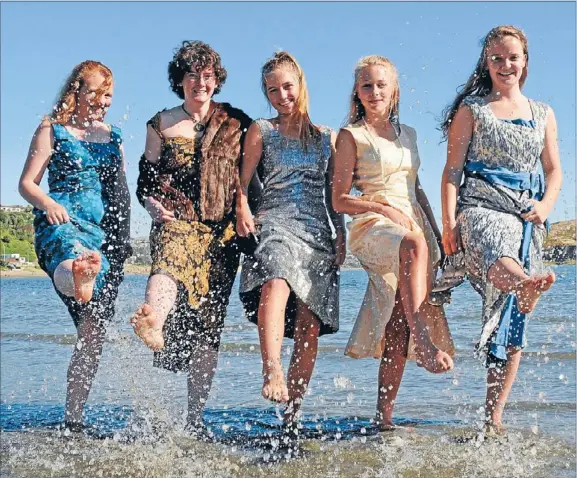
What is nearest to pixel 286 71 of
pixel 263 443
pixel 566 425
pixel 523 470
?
pixel 263 443

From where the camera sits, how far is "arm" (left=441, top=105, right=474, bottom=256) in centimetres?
437

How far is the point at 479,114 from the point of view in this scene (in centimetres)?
445

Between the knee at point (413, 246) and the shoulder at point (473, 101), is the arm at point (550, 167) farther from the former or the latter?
the knee at point (413, 246)

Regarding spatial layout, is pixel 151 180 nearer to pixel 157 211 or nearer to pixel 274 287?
pixel 157 211

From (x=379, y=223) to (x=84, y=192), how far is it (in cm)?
188

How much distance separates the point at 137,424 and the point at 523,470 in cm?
253

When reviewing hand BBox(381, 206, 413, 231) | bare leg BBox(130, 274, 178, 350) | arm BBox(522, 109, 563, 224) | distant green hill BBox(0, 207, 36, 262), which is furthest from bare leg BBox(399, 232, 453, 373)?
distant green hill BBox(0, 207, 36, 262)

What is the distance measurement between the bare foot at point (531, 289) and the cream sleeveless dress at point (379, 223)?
61 centimetres

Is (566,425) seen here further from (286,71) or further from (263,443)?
(286,71)

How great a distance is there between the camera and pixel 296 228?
452cm

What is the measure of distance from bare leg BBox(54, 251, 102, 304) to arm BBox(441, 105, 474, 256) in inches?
75.4

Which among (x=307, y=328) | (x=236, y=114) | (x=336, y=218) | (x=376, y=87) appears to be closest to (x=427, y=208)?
(x=336, y=218)

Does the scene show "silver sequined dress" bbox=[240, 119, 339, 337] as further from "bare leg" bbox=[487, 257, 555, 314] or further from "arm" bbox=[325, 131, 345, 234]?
"bare leg" bbox=[487, 257, 555, 314]

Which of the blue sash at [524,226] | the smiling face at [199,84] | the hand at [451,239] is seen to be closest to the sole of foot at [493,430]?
the blue sash at [524,226]
